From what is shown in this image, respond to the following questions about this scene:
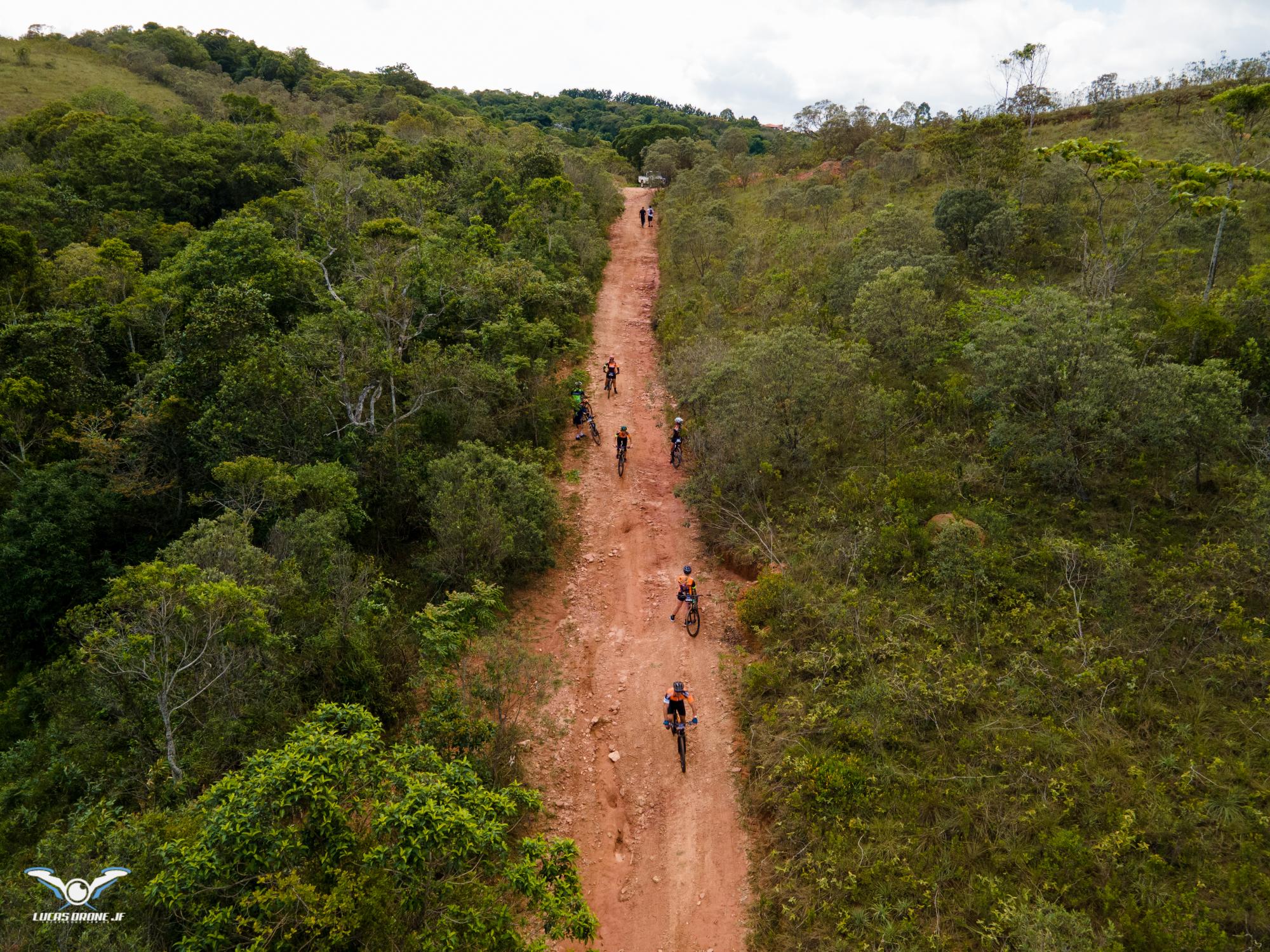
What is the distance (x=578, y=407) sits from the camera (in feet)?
79.7

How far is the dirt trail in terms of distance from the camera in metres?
11.0

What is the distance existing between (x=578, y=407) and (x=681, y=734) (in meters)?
14.1

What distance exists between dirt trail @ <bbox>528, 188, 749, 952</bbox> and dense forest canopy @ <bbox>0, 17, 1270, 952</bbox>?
0.87m

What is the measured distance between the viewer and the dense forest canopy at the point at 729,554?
8578 mm

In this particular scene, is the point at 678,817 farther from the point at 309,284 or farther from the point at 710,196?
the point at 710,196

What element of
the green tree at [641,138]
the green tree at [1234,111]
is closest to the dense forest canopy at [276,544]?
the green tree at [1234,111]

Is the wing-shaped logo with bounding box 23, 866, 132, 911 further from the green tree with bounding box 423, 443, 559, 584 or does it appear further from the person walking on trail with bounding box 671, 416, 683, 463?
the person walking on trail with bounding box 671, 416, 683, 463

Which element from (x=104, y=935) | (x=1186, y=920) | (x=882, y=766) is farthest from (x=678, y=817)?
(x=104, y=935)

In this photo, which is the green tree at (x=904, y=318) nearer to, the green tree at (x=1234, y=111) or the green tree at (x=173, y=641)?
the green tree at (x=1234, y=111)

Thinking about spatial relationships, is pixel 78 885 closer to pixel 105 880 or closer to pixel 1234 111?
pixel 105 880

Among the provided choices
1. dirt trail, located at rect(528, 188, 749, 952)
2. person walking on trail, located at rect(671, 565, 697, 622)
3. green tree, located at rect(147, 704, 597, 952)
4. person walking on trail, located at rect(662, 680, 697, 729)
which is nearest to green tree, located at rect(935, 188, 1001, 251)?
dirt trail, located at rect(528, 188, 749, 952)

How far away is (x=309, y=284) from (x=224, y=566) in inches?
550

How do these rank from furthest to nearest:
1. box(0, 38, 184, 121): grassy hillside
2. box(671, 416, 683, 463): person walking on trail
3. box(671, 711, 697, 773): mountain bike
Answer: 1. box(0, 38, 184, 121): grassy hillside
2. box(671, 416, 683, 463): person walking on trail
3. box(671, 711, 697, 773): mountain bike

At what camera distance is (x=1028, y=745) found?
1085 cm
